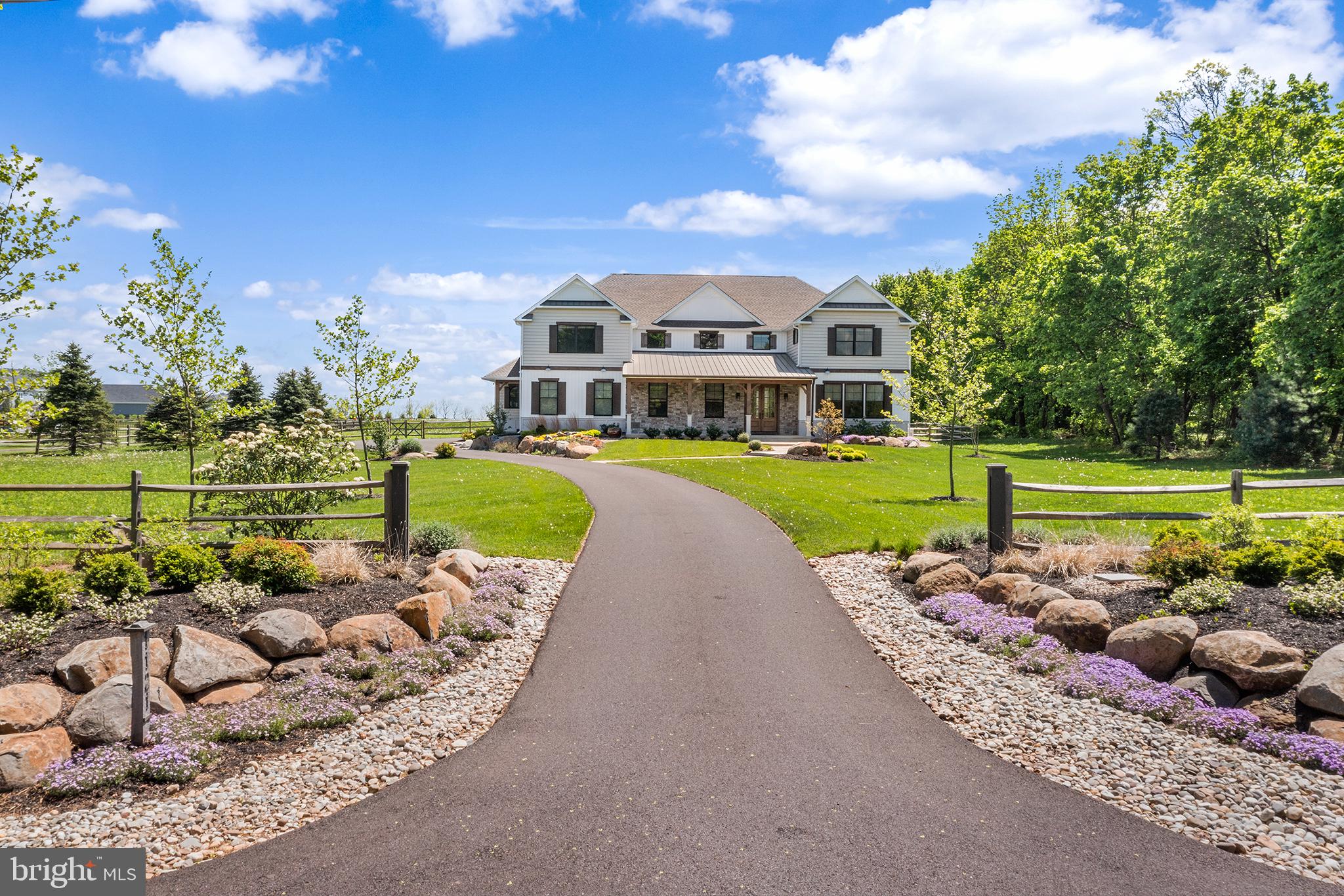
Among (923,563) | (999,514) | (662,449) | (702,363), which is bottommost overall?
(923,563)

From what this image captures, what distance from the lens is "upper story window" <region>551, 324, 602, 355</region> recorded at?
38.7m

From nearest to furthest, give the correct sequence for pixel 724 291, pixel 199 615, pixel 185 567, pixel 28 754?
pixel 28 754
pixel 199 615
pixel 185 567
pixel 724 291

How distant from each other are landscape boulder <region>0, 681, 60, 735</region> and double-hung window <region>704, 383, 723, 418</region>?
33.8m

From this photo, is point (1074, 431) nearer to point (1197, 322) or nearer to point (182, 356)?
point (1197, 322)

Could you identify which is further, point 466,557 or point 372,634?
point 466,557

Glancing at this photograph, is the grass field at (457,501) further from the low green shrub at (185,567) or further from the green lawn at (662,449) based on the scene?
the green lawn at (662,449)

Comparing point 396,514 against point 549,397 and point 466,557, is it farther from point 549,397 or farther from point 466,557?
A: point 549,397

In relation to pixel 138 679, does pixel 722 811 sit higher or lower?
lower

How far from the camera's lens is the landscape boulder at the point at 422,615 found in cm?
884

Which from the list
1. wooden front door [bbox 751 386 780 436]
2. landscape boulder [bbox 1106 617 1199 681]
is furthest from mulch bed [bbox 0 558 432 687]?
wooden front door [bbox 751 386 780 436]

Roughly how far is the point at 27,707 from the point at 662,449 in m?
25.8

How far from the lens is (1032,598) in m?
9.42

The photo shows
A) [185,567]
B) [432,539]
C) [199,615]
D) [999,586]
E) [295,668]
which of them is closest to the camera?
[295,668]

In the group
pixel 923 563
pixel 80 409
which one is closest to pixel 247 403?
pixel 80 409
